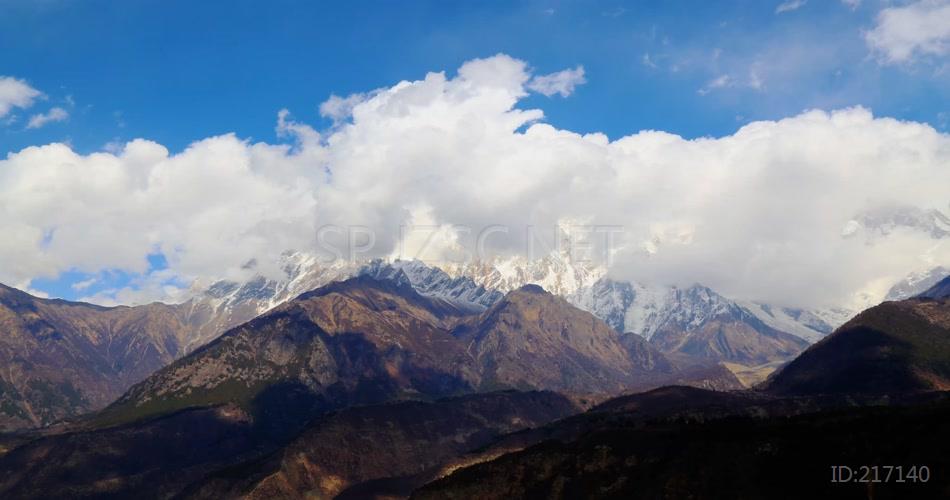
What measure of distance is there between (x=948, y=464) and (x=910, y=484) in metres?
12.4

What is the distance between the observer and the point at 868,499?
654ft

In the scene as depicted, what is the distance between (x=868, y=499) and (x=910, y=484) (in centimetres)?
1039

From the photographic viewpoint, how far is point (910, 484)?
19600 centimetres

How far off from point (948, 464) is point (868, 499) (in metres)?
21.7

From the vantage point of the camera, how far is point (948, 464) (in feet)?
654
